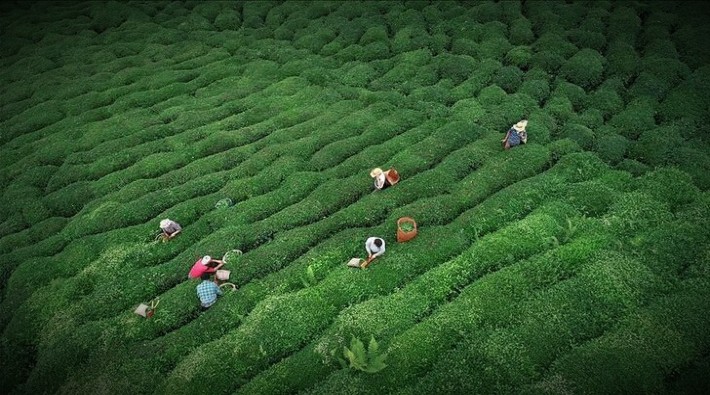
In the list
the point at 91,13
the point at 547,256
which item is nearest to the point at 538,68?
the point at 547,256

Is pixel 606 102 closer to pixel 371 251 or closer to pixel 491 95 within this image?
pixel 491 95

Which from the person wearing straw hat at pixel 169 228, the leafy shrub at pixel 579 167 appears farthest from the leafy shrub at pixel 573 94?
the person wearing straw hat at pixel 169 228

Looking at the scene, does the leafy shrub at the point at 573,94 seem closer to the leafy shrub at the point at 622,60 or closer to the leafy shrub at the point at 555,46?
the leafy shrub at the point at 622,60

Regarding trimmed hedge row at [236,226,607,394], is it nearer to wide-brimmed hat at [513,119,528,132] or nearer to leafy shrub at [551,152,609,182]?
leafy shrub at [551,152,609,182]

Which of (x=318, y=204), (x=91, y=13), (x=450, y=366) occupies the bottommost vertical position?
(x=450, y=366)

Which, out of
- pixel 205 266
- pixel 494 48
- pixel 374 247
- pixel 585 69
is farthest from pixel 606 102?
pixel 205 266

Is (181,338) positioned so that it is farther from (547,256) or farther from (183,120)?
(183,120)

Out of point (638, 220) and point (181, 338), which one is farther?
point (638, 220)
